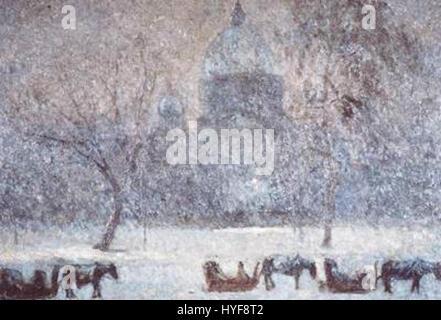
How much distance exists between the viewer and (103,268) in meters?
6.58

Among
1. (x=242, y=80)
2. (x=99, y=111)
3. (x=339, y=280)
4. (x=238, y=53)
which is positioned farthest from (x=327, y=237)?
(x=99, y=111)

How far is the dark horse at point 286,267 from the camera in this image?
6594 mm

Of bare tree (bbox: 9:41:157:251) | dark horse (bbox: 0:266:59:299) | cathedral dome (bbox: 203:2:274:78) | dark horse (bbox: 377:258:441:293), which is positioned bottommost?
dark horse (bbox: 0:266:59:299)

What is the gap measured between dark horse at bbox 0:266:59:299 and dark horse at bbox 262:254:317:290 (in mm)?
2028

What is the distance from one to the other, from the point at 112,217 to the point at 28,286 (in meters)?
1.04

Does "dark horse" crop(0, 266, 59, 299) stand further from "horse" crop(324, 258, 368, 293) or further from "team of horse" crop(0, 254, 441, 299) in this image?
"horse" crop(324, 258, 368, 293)

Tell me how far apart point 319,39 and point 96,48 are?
7.14 ft

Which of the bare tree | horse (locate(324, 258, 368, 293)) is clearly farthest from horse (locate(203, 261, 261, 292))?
the bare tree

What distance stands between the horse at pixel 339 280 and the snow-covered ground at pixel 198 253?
Result: 0.06 meters

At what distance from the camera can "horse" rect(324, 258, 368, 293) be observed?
6.58m

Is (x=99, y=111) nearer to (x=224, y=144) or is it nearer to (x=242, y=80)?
(x=224, y=144)

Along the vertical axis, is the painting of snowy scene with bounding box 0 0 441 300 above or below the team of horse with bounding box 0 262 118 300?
above

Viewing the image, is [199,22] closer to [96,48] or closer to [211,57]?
[211,57]

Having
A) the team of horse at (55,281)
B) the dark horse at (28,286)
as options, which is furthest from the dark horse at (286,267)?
the dark horse at (28,286)
